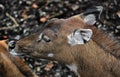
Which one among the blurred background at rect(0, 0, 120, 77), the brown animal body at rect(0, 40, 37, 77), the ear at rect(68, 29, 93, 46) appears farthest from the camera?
the blurred background at rect(0, 0, 120, 77)

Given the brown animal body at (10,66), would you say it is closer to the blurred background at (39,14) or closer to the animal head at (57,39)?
the animal head at (57,39)

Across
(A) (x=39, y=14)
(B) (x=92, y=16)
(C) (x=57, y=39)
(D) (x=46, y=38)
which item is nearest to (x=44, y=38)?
(D) (x=46, y=38)

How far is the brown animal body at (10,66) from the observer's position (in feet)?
21.6

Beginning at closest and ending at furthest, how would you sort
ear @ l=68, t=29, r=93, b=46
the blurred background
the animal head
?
ear @ l=68, t=29, r=93, b=46 → the animal head → the blurred background

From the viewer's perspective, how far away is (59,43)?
6.54 metres

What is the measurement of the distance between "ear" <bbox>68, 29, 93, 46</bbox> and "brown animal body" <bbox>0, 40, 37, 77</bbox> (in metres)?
0.72

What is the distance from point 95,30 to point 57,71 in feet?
5.97

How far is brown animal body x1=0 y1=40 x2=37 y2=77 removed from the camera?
6594 millimetres

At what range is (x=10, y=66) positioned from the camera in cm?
661

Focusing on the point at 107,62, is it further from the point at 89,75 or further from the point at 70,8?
the point at 70,8

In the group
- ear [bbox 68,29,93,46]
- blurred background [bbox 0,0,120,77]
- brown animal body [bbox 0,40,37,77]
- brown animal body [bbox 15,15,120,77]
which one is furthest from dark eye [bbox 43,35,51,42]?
blurred background [bbox 0,0,120,77]

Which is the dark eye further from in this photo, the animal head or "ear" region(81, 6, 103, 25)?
"ear" region(81, 6, 103, 25)

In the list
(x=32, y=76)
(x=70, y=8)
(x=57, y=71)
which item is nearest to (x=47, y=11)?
(x=70, y=8)

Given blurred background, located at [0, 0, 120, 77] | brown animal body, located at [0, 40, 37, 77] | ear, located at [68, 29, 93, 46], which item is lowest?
blurred background, located at [0, 0, 120, 77]
